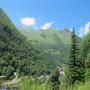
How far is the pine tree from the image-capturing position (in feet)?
122

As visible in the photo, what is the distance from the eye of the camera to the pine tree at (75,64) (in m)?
37.1

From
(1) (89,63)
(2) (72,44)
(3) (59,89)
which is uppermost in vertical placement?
(2) (72,44)

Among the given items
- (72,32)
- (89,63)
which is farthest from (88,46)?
(89,63)

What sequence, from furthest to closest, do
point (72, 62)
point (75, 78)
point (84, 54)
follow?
1. point (84, 54)
2. point (72, 62)
3. point (75, 78)

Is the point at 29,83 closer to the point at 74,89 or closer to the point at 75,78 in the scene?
the point at 74,89

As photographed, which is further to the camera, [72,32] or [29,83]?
[72,32]

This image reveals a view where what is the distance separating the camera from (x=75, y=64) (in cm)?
3947

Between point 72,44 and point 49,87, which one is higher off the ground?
point 72,44

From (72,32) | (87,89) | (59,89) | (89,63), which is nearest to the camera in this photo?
(87,89)

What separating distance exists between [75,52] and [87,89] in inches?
1110

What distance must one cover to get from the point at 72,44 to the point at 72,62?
10.2 feet

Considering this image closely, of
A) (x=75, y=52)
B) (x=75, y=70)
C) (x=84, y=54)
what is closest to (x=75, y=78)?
(x=75, y=70)

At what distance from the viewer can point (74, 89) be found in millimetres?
13500

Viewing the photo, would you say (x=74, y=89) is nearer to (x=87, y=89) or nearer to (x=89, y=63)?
(x=87, y=89)
